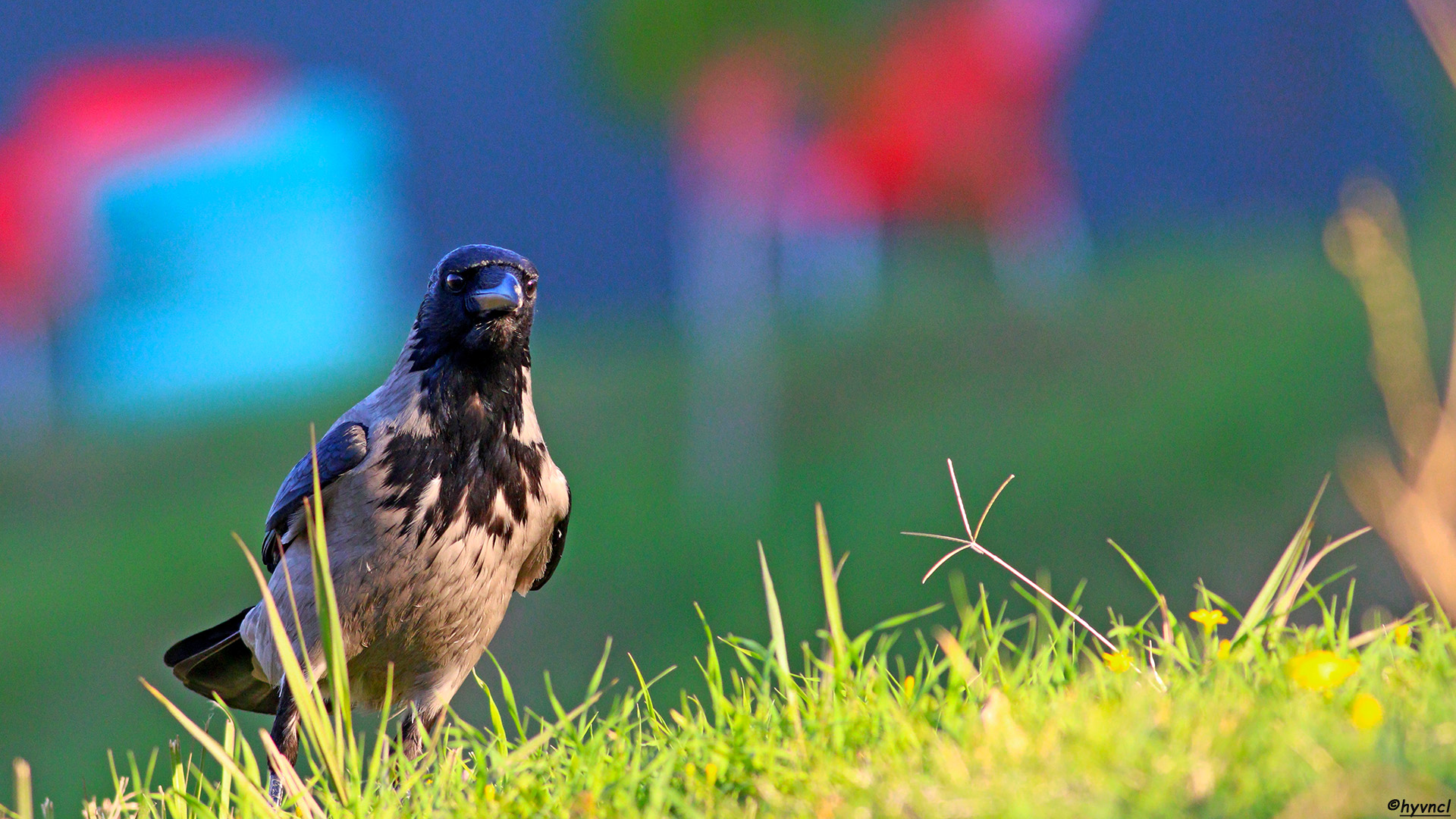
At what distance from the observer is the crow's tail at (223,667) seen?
3850 mm

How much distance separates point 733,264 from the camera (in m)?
16.5

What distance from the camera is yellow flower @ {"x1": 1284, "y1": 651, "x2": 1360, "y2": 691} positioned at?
1.82 meters

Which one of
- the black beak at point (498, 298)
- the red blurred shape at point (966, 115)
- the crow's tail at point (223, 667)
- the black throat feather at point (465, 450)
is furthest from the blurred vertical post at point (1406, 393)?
the red blurred shape at point (966, 115)

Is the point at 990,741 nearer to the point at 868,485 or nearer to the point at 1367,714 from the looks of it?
the point at 1367,714

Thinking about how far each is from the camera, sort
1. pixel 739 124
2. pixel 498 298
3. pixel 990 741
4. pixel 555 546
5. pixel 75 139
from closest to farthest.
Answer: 1. pixel 990 741
2. pixel 498 298
3. pixel 555 546
4. pixel 739 124
5. pixel 75 139

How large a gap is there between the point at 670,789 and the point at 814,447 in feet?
43.2

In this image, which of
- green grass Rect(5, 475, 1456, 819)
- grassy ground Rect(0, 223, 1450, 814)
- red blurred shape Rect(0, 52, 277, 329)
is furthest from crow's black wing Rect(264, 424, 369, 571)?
red blurred shape Rect(0, 52, 277, 329)

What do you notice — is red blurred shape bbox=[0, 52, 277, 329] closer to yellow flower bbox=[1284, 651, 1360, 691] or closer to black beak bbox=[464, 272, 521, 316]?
black beak bbox=[464, 272, 521, 316]

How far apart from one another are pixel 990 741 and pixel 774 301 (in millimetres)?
16915

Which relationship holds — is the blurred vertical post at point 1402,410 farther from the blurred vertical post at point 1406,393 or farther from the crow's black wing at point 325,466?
the crow's black wing at point 325,466

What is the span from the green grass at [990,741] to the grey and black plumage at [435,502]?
26.7 inches

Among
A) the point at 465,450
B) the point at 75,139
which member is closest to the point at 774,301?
the point at 75,139

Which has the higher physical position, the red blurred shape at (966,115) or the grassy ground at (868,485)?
the red blurred shape at (966,115)

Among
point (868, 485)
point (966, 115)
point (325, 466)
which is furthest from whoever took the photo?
point (966, 115)
